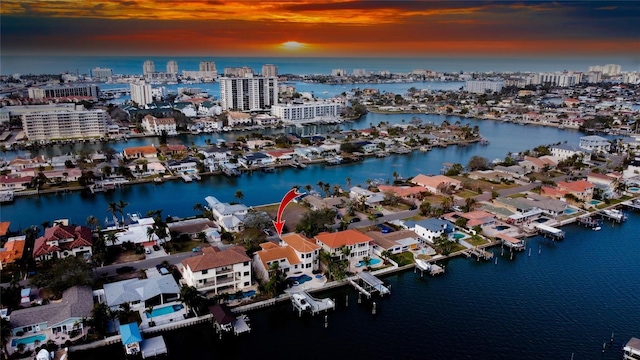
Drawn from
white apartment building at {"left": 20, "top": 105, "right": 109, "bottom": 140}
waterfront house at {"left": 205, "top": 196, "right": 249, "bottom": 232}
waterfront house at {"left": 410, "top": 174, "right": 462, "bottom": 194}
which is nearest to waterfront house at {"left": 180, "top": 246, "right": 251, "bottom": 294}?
waterfront house at {"left": 205, "top": 196, "right": 249, "bottom": 232}

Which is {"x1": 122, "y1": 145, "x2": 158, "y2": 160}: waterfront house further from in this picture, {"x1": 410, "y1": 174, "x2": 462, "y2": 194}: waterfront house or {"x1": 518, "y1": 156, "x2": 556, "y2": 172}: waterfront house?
{"x1": 518, "y1": 156, "x2": 556, "y2": 172}: waterfront house

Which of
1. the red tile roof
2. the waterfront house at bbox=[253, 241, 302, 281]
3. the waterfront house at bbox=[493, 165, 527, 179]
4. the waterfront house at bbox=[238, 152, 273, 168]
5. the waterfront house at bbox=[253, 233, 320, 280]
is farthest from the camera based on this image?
the waterfront house at bbox=[238, 152, 273, 168]

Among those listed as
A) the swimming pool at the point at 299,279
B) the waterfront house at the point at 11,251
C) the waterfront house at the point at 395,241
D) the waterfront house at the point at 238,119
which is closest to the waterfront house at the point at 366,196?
the waterfront house at the point at 395,241

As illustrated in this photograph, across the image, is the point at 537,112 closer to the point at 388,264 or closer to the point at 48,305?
the point at 388,264

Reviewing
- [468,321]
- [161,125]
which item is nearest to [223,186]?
[468,321]

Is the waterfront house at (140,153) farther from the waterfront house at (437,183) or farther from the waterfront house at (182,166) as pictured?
the waterfront house at (437,183)

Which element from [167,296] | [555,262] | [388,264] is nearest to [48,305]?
[167,296]
